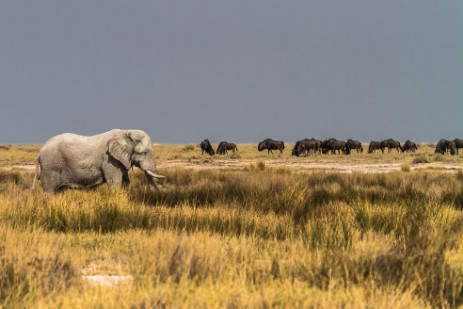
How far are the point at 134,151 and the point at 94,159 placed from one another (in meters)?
0.90

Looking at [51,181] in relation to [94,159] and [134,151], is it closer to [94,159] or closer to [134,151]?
[94,159]

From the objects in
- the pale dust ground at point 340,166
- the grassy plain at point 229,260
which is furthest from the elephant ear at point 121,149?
the pale dust ground at point 340,166

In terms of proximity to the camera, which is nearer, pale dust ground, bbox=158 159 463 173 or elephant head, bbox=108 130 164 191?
elephant head, bbox=108 130 164 191

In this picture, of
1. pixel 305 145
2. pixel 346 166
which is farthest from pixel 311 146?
pixel 346 166

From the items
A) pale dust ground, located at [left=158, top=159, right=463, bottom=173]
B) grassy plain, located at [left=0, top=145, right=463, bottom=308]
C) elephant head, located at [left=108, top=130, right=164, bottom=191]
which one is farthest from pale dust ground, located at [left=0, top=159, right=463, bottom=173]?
grassy plain, located at [left=0, top=145, right=463, bottom=308]

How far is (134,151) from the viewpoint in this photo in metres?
12.0

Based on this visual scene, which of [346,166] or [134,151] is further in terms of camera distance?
[346,166]

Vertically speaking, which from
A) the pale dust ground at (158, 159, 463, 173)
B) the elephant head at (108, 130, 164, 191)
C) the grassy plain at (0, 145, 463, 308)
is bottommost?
the pale dust ground at (158, 159, 463, 173)

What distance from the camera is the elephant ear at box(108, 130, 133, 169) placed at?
1154cm

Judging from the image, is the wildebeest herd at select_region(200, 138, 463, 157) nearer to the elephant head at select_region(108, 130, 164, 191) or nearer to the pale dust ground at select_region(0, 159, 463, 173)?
the pale dust ground at select_region(0, 159, 463, 173)

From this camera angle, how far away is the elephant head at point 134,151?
456 inches

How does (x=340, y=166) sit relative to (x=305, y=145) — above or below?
below

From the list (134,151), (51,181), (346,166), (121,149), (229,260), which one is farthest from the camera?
(346,166)

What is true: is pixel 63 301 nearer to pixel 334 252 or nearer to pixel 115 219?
pixel 334 252
